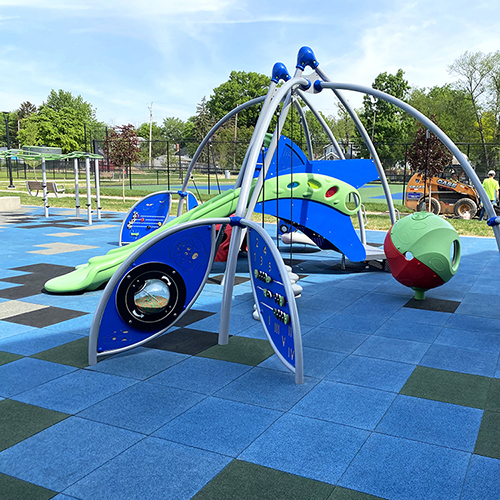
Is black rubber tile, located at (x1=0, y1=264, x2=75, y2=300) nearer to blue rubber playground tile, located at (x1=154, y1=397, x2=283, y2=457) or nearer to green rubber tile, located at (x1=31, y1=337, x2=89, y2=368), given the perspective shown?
green rubber tile, located at (x1=31, y1=337, x2=89, y2=368)

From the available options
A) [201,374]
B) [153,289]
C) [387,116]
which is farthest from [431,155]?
[387,116]

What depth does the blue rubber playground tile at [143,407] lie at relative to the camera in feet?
12.7

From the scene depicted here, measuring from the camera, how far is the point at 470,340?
590 centimetres

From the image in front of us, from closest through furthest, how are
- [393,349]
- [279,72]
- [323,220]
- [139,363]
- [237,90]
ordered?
[139,363], [393,349], [279,72], [323,220], [237,90]

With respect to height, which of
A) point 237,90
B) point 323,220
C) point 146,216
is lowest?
point 146,216

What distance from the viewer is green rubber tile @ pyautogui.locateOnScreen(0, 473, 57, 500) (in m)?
2.97

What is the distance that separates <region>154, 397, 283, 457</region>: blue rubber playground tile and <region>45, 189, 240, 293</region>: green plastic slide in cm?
381

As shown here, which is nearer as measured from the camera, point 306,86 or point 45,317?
point 45,317

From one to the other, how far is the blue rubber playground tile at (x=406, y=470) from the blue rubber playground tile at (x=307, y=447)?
0.09 meters

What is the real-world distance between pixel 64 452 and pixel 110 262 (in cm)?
461

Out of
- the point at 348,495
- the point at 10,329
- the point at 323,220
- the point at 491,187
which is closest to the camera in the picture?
the point at 348,495

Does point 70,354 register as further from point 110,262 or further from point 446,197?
point 446,197

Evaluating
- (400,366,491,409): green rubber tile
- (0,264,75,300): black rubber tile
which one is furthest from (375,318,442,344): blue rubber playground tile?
(0,264,75,300): black rubber tile

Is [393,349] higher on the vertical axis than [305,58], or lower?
lower
